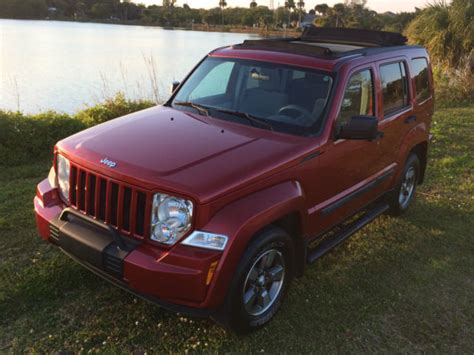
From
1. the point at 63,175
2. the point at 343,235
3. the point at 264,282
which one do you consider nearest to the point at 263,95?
the point at 343,235

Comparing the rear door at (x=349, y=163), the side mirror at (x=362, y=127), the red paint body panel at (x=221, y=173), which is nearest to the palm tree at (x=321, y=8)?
the rear door at (x=349, y=163)

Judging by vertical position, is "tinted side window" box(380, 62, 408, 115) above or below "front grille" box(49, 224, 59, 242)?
above

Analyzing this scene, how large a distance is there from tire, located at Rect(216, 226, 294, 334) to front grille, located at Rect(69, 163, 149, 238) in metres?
0.70

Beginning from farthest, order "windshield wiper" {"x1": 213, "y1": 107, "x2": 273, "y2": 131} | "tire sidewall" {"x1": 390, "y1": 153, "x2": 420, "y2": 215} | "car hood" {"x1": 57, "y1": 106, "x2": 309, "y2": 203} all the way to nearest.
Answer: "tire sidewall" {"x1": 390, "y1": 153, "x2": 420, "y2": 215} → "windshield wiper" {"x1": 213, "y1": 107, "x2": 273, "y2": 131} → "car hood" {"x1": 57, "y1": 106, "x2": 309, "y2": 203}

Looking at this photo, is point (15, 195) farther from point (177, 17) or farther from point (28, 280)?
point (177, 17)

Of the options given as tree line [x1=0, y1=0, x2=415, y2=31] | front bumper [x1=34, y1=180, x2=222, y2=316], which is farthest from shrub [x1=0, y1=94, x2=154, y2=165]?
tree line [x1=0, y1=0, x2=415, y2=31]

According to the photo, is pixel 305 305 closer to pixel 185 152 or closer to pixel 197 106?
pixel 185 152

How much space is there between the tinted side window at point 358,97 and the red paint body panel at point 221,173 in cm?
9

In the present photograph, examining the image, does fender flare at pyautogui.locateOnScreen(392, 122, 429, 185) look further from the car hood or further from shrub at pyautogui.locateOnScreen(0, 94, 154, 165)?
shrub at pyautogui.locateOnScreen(0, 94, 154, 165)

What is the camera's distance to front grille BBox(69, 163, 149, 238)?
2812 mm

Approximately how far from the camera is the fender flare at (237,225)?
269 cm

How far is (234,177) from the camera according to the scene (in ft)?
9.34

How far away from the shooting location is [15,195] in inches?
207

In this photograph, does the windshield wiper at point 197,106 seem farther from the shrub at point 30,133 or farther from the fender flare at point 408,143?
the shrub at point 30,133
